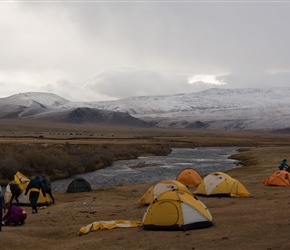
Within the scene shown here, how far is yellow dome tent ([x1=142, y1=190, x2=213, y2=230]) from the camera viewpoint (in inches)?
738

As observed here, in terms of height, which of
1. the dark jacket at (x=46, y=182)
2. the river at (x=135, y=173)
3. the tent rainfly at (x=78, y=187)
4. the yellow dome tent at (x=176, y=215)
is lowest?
the river at (x=135, y=173)

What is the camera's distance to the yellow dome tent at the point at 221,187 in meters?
29.8

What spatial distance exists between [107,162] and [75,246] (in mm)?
47143

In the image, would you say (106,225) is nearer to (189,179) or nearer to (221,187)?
(221,187)

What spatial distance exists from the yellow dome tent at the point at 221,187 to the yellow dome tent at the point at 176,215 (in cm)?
1076

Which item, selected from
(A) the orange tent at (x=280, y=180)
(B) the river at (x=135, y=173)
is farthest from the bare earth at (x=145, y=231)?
(B) the river at (x=135, y=173)

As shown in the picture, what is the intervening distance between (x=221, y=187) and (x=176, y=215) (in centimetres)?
1194

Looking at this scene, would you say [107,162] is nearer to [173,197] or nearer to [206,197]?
[206,197]

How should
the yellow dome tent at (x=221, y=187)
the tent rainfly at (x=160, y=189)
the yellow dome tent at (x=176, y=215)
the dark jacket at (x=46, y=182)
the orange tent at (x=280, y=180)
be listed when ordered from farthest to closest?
1. the orange tent at (x=280, y=180)
2. the yellow dome tent at (x=221, y=187)
3. the dark jacket at (x=46, y=182)
4. the tent rainfly at (x=160, y=189)
5. the yellow dome tent at (x=176, y=215)

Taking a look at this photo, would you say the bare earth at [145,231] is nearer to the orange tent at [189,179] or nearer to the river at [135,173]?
the orange tent at [189,179]

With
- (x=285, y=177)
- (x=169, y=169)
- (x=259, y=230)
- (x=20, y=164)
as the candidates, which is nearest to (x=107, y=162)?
(x=169, y=169)

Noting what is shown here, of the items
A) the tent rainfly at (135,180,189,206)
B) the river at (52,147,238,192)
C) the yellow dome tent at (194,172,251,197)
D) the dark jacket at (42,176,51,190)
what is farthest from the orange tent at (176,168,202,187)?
the dark jacket at (42,176,51,190)

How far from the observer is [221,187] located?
30.2 meters

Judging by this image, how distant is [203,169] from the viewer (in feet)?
191
